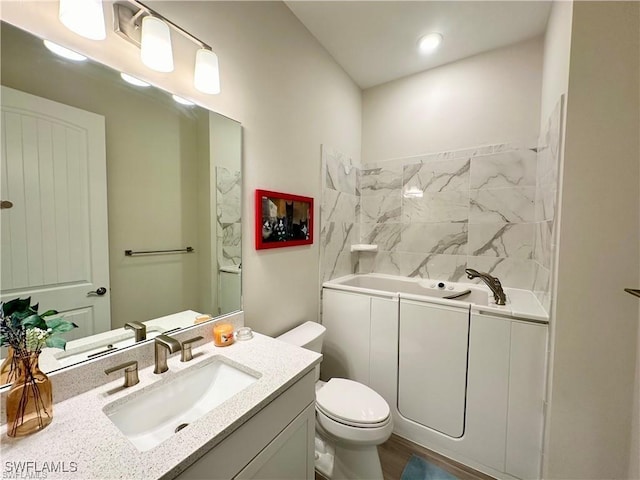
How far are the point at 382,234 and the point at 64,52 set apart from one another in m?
2.33

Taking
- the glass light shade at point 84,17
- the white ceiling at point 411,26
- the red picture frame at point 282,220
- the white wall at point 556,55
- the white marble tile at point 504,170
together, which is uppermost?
the white ceiling at point 411,26

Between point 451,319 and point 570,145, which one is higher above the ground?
point 570,145

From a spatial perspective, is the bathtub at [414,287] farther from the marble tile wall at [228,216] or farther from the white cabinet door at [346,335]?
the marble tile wall at [228,216]

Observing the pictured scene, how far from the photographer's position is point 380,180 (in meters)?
2.57

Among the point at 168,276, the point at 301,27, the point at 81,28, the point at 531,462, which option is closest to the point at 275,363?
the point at 168,276

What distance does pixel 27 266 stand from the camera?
0.79 m

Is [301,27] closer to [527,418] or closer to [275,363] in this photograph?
[275,363]

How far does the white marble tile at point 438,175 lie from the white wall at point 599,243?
102cm

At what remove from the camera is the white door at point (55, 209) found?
0.75 m

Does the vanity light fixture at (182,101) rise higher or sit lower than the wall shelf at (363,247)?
higher

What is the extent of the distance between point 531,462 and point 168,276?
2.13m

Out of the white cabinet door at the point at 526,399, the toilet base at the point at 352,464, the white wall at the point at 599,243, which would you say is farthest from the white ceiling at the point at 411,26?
the toilet base at the point at 352,464

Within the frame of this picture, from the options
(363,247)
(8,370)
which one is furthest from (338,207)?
(8,370)

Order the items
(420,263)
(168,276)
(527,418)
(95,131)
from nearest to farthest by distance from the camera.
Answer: (95,131) → (168,276) → (527,418) → (420,263)
